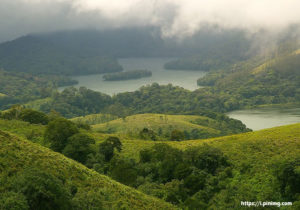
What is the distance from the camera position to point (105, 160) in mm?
50031

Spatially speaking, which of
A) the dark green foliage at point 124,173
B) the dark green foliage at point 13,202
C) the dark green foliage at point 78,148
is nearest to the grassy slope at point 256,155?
the dark green foliage at point 78,148

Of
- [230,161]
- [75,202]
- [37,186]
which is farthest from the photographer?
[230,161]

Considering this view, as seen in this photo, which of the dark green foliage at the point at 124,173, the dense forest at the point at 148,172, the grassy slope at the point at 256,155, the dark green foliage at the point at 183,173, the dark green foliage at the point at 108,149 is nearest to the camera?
the dense forest at the point at 148,172

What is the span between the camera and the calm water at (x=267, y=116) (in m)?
150

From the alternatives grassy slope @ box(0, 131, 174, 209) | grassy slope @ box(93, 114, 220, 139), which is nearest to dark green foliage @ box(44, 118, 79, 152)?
grassy slope @ box(0, 131, 174, 209)

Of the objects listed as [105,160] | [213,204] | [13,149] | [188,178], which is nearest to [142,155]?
[105,160]

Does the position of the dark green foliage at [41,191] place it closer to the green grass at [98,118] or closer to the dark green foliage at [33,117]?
the dark green foliage at [33,117]

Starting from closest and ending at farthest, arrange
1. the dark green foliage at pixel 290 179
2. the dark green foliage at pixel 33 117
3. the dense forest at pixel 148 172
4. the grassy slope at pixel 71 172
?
1. the dense forest at pixel 148 172
2. the grassy slope at pixel 71 172
3. the dark green foliage at pixel 290 179
4. the dark green foliage at pixel 33 117

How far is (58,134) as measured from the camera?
5178 centimetres

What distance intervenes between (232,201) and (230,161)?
11394 mm

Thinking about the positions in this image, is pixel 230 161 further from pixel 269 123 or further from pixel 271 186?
pixel 269 123

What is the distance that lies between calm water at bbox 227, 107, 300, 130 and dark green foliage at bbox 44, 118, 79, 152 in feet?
343

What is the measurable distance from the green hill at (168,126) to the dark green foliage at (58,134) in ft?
184

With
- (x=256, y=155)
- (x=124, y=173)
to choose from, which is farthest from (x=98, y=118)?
(x=256, y=155)
